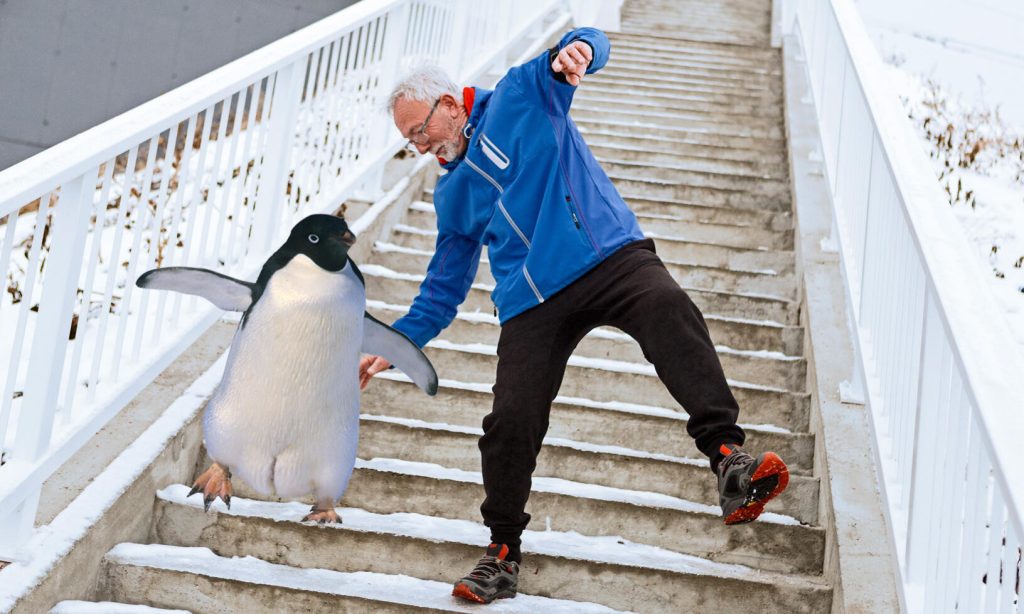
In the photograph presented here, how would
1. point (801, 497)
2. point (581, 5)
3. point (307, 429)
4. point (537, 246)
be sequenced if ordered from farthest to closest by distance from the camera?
point (581, 5) → point (801, 497) → point (537, 246) → point (307, 429)

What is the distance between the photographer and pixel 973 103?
8320 millimetres

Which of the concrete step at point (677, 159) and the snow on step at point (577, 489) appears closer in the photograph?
the snow on step at point (577, 489)

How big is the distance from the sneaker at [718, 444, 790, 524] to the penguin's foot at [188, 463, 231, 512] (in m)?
1.00

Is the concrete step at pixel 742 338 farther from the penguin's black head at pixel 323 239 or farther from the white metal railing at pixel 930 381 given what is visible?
the penguin's black head at pixel 323 239

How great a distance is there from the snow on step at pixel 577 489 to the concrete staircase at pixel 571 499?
0.01m

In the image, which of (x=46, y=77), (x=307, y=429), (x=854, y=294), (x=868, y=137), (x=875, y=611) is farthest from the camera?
(x=46, y=77)

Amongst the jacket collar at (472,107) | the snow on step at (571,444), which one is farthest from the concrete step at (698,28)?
the jacket collar at (472,107)

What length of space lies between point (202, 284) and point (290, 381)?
26 cm

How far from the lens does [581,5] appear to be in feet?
26.9

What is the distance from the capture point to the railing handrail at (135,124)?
2051mm

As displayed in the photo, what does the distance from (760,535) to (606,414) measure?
685mm

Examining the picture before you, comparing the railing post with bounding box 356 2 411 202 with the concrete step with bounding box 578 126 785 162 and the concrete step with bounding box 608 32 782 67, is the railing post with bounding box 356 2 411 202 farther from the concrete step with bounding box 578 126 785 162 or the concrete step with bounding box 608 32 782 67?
the concrete step with bounding box 608 32 782 67

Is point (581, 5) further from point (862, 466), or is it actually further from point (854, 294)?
point (862, 466)

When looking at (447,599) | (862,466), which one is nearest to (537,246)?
(447,599)
